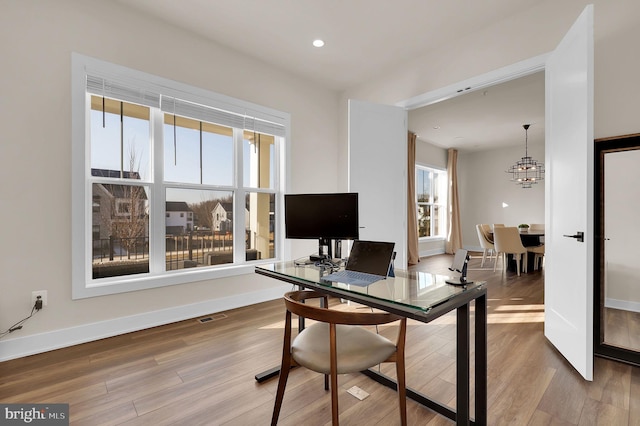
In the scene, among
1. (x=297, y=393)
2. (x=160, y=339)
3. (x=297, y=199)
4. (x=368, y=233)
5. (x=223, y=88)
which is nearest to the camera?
(x=297, y=393)

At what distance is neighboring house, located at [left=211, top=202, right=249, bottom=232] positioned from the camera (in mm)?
3514

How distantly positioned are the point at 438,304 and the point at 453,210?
315 inches

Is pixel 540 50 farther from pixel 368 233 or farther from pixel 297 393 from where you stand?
pixel 297 393

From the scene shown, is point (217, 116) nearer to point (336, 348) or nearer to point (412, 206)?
point (336, 348)

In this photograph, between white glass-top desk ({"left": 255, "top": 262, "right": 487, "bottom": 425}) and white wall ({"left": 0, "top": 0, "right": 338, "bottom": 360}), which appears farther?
white wall ({"left": 0, "top": 0, "right": 338, "bottom": 360})

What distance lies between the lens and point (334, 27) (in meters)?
3.04

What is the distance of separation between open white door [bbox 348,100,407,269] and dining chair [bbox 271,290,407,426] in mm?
2131

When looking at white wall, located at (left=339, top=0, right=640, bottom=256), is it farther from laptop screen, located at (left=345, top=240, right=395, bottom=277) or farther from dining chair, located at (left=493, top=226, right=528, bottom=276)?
dining chair, located at (left=493, top=226, right=528, bottom=276)

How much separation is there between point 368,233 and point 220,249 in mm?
1770

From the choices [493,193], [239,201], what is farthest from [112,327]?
[493,193]

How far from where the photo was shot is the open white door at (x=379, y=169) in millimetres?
3637

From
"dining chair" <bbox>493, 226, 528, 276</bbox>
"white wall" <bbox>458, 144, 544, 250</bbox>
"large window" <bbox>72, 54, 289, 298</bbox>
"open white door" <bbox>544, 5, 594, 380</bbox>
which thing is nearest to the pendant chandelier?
"white wall" <bbox>458, 144, 544, 250</bbox>

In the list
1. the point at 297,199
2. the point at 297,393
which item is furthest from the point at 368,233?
the point at 297,393

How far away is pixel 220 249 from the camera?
354cm
